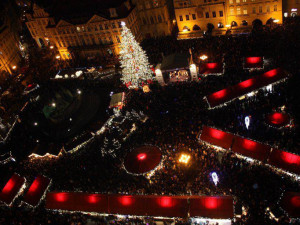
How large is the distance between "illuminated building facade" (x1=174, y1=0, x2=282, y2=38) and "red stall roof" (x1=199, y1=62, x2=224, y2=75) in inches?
556

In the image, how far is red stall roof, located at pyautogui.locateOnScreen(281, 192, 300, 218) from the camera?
19016 millimetres

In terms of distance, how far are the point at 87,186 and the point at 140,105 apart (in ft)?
42.9

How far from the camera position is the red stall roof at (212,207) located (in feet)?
66.1

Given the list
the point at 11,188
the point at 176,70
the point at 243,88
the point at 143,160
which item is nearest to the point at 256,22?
the point at 176,70

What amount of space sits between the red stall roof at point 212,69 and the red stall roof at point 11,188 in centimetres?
2632

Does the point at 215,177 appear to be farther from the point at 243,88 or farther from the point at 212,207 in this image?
the point at 243,88

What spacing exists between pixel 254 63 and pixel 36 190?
101 feet

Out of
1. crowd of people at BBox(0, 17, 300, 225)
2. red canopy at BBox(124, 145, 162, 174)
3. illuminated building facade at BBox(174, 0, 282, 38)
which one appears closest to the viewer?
crowd of people at BBox(0, 17, 300, 225)

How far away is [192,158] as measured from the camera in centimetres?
2614

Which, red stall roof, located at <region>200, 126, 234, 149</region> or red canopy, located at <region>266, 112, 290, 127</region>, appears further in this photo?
red canopy, located at <region>266, 112, 290, 127</region>

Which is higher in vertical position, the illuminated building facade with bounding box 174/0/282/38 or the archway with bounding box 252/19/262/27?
the illuminated building facade with bounding box 174/0/282/38

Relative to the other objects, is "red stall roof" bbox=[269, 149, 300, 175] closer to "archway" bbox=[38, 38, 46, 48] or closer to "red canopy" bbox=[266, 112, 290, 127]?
"red canopy" bbox=[266, 112, 290, 127]

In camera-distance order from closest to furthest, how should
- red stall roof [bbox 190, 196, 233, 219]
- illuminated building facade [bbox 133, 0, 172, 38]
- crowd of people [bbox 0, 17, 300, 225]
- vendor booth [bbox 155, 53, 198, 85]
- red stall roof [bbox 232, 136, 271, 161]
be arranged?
1. red stall roof [bbox 190, 196, 233, 219]
2. crowd of people [bbox 0, 17, 300, 225]
3. red stall roof [bbox 232, 136, 271, 161]
4. vendor booth [bbox 155, 53, 198, 85]
5. illuminated building facade [bbox 133, 0, 172, 38]

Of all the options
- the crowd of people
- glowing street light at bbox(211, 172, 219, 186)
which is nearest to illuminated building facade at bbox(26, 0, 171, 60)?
the crowd of people
